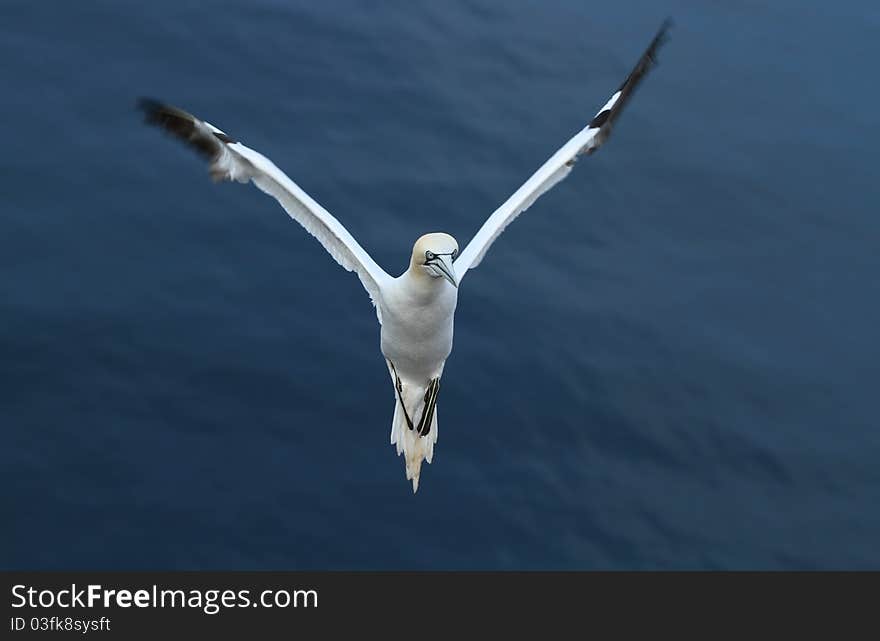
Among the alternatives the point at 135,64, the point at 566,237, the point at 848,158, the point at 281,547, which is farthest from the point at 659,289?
the point at 135,64

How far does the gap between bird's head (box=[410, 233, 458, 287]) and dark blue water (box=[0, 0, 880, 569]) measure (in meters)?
10.4

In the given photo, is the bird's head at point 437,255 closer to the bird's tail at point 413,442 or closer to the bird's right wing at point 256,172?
the bird's right wing at point 256,172

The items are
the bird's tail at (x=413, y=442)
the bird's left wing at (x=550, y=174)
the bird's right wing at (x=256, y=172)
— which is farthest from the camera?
the bird's tail at (x=413, y=442)

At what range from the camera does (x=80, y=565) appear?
Result: 23.7m

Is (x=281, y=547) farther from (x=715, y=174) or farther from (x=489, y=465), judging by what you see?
(x=715, y=174)

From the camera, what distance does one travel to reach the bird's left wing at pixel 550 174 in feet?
52.7

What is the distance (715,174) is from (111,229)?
11232 millimetres

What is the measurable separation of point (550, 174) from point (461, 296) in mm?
10782

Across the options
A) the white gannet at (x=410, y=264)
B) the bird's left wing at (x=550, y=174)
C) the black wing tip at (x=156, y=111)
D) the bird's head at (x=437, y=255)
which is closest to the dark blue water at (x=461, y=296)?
the white gannet at (x=410, y=264)

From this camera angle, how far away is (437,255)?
47.6 feet

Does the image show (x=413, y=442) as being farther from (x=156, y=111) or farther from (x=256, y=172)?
(x=156, y=111)

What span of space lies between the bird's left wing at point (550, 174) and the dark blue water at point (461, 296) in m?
9.09

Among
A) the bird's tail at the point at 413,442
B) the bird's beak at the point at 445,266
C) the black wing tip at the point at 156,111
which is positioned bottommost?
the bird's tail at the point at 413,442

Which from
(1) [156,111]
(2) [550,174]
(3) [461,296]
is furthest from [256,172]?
(3) [461,296]
